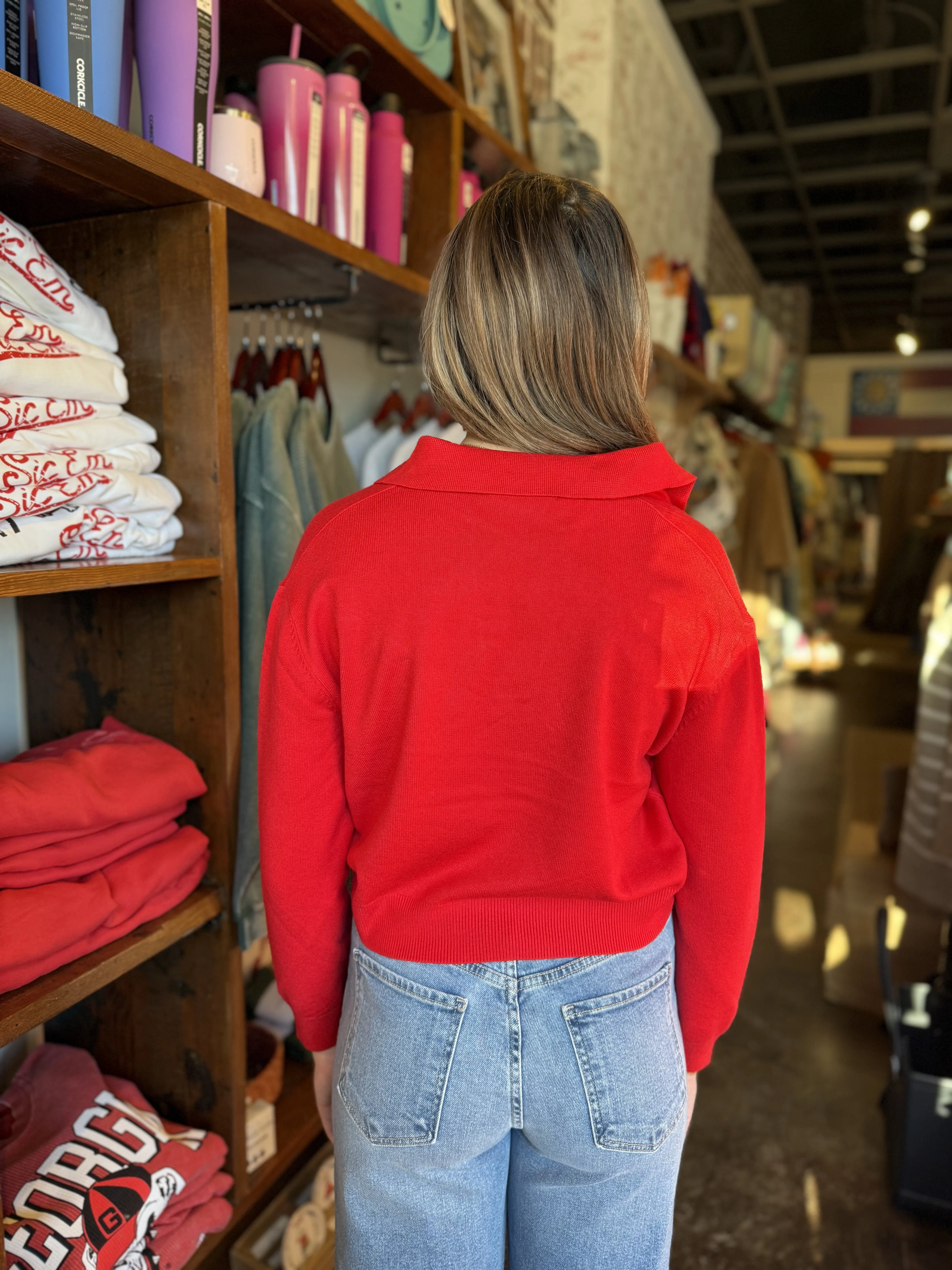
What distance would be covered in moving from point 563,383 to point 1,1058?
4.75ft

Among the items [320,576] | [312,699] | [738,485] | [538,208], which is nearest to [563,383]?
[538,208]

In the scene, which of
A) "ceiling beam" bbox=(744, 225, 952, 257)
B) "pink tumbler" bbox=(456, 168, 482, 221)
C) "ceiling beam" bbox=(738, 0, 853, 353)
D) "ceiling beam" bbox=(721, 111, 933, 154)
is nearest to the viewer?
"pink tumbler" bbox=(456, 168, 482, 221)

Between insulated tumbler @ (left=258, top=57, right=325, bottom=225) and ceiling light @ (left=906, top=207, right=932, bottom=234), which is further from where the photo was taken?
ceiling light @ (left=906, top=207, right=932, bottom=234)

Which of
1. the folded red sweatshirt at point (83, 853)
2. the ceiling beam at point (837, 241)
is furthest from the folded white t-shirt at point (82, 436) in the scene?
the ceiling beam at point (837, 241)

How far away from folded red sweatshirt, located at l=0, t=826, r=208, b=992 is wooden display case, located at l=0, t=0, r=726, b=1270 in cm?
2

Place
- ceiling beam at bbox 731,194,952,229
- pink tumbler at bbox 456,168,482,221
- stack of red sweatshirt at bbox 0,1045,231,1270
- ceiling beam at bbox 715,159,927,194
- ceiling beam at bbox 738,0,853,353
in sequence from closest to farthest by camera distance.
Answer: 1. stack of red sweatshirt at bbox 0,1045,231,1270
2. pink tumbler at bbox 456,168,482,221
3. ceiling beam at bbox 738,0,853,353
4. ceiling beam at bbox 715,159,927,194
5. ceiling beam at bbox 731,194,952,229

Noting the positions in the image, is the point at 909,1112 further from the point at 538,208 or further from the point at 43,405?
the point at 43,405

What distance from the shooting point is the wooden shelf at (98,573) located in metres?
0.98

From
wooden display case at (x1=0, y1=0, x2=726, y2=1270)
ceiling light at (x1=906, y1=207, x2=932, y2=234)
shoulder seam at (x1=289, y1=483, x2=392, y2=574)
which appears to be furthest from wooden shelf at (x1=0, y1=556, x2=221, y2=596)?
ceiling light at (x1=906, y1=207, x2=932, y2=234)

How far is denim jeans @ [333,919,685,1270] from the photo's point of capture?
100cm

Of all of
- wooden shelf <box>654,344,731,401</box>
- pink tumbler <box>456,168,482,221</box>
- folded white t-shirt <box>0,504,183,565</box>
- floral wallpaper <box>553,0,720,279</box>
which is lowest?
folded white t-shirt <box>0,504,183,565</box>

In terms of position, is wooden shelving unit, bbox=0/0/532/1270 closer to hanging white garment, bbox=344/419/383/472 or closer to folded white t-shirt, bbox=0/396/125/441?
folded white t-shirt, bbox=0/396/125/441

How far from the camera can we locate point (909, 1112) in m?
1.96

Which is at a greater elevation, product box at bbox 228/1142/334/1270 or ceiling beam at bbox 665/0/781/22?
ceiling beam at bbox 665/0/781/22
